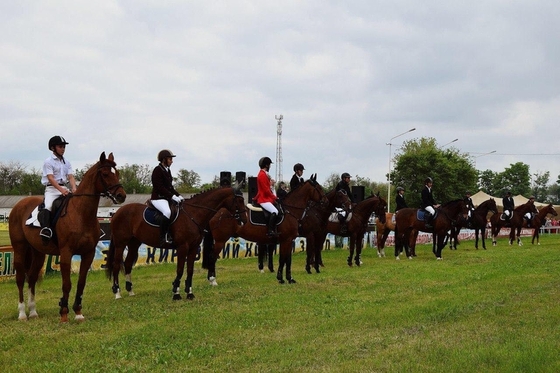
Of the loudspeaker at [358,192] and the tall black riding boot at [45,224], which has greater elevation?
the loudspeaker at [358,192]

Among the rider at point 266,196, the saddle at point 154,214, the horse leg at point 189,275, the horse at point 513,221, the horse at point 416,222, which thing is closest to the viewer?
the saddle at point 154,214

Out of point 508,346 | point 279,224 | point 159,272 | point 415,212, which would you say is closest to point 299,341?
point 508,346

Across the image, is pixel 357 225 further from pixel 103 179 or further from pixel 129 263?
pixel 103 179

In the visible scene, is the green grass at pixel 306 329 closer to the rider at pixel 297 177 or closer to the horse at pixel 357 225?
the rider at pixel 297 177

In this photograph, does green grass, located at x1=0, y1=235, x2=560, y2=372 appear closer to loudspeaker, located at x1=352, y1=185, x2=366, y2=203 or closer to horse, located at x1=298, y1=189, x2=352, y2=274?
horse, located at x1=298, y1=189, x2=352, y2=274

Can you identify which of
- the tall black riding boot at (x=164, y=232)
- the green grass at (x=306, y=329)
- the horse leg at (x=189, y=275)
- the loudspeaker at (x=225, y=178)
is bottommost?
the green grass at (x=306, y=329)

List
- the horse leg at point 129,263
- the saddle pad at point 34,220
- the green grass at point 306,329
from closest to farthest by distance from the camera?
the green grass at point 306,329, the saddle pad at point 34,220, the horse leg at point 129,263

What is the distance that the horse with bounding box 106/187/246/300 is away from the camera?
12.3 metres

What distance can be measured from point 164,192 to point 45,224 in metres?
2.84

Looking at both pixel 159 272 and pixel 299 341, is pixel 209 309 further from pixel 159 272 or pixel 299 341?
pixel 159 272

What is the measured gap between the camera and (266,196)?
15.1 m

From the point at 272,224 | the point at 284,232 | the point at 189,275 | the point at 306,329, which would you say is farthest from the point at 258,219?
the point at 306,329

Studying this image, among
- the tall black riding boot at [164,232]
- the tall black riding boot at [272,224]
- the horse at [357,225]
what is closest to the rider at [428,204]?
the horse at [357,225]

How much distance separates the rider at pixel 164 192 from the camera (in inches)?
475
